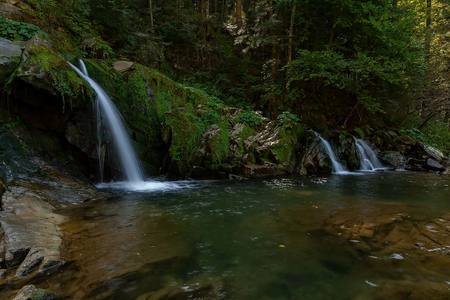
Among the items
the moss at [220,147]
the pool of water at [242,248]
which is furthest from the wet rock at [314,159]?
the pool of water at [242,248]

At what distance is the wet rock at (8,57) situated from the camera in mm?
7520

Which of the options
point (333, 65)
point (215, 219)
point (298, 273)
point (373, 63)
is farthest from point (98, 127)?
point (373, 63)

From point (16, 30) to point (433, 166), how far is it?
14.7 metres

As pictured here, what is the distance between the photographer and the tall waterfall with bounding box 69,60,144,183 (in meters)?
8.77

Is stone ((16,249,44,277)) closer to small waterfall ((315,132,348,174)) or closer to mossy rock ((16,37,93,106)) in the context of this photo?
mossy rock ((16,37,93,106))

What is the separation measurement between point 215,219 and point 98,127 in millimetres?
4515

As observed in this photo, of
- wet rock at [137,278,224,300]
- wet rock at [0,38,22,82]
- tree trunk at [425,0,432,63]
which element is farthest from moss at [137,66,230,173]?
tree trunk at [425,0,432,63]

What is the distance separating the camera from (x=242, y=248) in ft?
14.7

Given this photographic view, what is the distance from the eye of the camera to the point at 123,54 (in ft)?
47.2

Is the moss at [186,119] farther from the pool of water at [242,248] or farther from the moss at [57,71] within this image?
the moss at [57,71]

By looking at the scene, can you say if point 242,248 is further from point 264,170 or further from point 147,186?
point 264,170

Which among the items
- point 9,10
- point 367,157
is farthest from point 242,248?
point 367,157

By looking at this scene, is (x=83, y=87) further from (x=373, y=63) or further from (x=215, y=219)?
(x=373, y=63)

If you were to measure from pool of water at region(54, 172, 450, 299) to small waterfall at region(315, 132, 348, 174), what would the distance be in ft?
15.6
